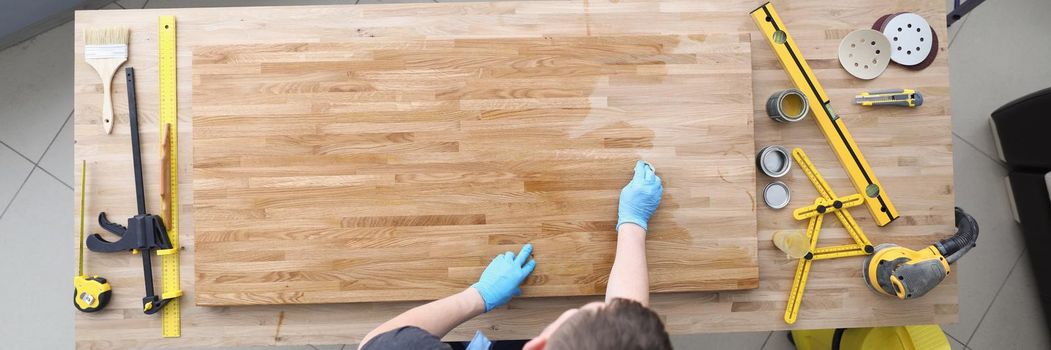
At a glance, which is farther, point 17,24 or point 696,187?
point 17,24

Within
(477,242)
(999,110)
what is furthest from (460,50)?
(999,110)

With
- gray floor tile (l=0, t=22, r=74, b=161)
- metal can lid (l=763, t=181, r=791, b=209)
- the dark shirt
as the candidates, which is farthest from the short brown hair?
gray floor tile (l=0, t=22, r=74, b=161)

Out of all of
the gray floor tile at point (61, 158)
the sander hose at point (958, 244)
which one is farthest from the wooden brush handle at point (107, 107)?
the sander hose at point (958, 244)

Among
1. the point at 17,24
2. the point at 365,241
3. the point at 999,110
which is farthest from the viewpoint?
the point at 999,110

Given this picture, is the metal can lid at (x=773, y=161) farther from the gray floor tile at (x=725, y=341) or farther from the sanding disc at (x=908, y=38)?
the gray floor tile at (x=725, y=341)

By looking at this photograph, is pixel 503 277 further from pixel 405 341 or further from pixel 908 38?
pixel 908 38

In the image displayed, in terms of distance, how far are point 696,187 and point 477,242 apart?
71 cm

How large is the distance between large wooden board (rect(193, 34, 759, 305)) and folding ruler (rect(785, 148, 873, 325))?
6.6 inches

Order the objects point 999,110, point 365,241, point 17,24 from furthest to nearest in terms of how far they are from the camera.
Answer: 1. point 999,110
2. point 17,24
3. point 365,241

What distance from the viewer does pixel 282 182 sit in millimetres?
1662

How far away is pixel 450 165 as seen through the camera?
168 cm

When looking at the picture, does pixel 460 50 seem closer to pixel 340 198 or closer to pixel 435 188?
pixel 435 188

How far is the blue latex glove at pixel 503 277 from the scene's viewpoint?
5.12 feet

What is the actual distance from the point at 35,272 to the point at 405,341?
7.62ft
